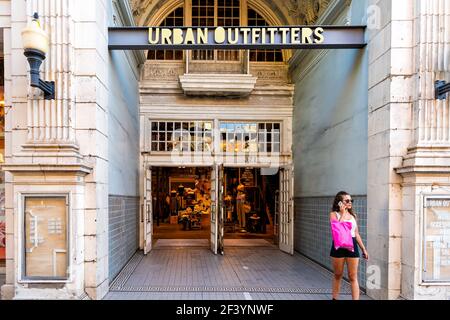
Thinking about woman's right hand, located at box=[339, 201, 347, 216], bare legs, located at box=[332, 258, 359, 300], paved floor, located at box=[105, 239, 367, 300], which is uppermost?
woman's right hand, located at box=[339, 201, 347, 216]

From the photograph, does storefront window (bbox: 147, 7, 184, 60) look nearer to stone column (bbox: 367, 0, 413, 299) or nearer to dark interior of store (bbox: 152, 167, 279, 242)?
dark interior of store (bbox: 152, 167, 279, 242)

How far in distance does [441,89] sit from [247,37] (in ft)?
10.2

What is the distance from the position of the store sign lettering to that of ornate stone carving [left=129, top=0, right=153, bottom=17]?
4.49 meters

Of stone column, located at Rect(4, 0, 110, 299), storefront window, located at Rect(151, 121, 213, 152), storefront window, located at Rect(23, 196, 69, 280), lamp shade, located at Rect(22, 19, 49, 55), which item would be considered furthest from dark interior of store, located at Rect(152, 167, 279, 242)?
lamp shade, located at Rect(22, 19, 49, 55)

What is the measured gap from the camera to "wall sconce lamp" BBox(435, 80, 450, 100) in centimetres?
474

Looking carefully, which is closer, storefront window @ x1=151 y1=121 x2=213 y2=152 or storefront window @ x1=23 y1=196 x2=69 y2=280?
storefront window @ x1=23 y1=196 x2=69 y2=280

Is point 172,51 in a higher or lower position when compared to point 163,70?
higher

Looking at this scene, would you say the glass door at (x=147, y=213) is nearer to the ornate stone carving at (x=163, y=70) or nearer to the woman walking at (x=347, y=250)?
the ornate stone carving at (x=163, y=70)

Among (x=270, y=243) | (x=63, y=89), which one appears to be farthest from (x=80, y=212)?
(x=270, y=243)

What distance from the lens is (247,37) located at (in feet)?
19.3

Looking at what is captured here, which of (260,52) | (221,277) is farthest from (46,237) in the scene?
(260,52)

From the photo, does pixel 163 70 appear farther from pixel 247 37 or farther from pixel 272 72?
pixel 247 37

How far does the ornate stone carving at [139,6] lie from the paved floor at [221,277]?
6899mm

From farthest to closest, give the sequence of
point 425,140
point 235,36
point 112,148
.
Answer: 1. point 112,148
2. point 235,36
3. point 425,140
